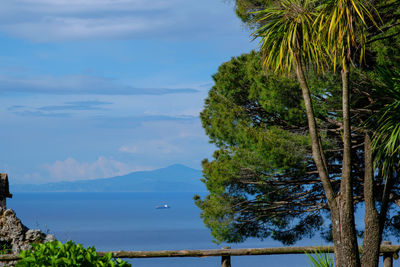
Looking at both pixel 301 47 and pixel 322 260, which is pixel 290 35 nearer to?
pixel 301 47

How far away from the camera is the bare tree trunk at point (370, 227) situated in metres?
10.8

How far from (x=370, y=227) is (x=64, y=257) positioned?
7.92 m

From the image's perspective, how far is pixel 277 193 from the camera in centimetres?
1550

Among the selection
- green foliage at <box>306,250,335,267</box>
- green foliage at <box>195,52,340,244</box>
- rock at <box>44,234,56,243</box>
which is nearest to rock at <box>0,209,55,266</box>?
rock at <box>44,234,56,243</box>

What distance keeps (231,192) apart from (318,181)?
8.51ft

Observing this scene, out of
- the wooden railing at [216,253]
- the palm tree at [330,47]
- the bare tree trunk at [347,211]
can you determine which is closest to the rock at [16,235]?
the wooden railing at [216,253]

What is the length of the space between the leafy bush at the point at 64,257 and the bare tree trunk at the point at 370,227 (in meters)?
7.02

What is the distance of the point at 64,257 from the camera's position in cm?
539

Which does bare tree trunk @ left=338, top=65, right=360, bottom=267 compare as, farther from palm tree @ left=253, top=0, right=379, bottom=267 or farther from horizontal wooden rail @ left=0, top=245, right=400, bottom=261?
horizontal wooden rail @ left=0, top=245, right=400, bottom=261

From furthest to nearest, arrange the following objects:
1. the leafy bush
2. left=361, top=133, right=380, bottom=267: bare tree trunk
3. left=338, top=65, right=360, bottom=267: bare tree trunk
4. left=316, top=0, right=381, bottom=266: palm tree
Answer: left=361, top=133, right=380, bottom=267: bare tree trunk, left=338, top=65, right=360, bottom=267: bare tree trunk, left=316, top=0, right=381, bottom=266: palm tree, the leafy bush

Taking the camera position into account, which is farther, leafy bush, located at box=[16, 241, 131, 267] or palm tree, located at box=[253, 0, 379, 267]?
palm tree, located at box=[253, 0, 379, 267]

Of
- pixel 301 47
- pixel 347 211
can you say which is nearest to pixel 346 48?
pixel 301 47

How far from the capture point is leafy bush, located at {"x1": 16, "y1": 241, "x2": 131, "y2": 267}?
17.6ft

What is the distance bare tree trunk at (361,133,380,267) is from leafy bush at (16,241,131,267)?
7020 mm
